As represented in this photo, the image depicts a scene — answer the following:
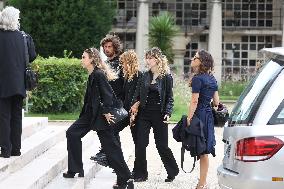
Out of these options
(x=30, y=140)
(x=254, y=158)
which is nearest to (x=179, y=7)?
(x=30, y=140)

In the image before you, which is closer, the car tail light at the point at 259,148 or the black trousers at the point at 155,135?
the car tail light at the point at 259,148

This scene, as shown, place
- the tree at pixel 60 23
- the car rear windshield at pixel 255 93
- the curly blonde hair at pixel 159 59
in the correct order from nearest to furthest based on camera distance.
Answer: the car rear windshield at pixel 255 93
the curly blonde hair at pixel 159 59
the tree at pixel 60 23

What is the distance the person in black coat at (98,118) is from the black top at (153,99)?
114cm

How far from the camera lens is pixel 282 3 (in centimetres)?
3912

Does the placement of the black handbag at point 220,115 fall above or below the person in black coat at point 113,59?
below

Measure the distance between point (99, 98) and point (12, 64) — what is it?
1076 millimetres

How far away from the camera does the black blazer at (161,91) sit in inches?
361

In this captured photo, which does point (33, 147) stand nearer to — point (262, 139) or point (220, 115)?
point (220, 115)

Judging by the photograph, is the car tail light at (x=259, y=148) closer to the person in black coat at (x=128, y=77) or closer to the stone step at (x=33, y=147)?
the stone step at (x=33, y=147)

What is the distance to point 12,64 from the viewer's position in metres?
8.23

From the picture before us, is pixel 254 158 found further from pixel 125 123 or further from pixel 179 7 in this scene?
pixel 179 7

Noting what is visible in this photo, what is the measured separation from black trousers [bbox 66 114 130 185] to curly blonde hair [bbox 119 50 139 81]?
1143 millimetres

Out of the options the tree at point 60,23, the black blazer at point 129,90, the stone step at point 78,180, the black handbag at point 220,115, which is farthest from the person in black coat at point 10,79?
the tree at point 60,23

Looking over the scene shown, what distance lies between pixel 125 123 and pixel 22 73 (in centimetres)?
165
